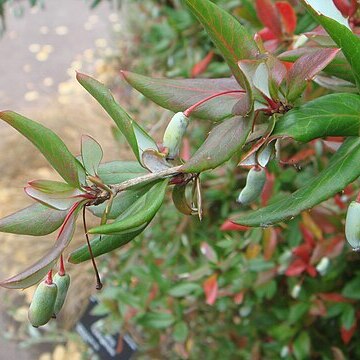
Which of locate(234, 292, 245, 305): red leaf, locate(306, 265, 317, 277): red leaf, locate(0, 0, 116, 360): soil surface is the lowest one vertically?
locate(0, 0, 116, 360): soil surface

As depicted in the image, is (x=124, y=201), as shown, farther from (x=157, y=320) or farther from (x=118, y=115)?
(x=157, y=320)

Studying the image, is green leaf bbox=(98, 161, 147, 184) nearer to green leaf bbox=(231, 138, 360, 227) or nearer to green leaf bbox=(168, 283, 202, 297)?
green leaf bbox=(231, 138, 360, 227)

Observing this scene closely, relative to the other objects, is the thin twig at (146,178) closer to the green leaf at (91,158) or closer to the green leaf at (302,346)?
the green leaf at (91,158)

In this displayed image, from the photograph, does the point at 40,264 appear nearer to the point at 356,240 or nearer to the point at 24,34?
the point at 356,240

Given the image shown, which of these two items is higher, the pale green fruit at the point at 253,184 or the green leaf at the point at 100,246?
the green leaf at the point at 100,246

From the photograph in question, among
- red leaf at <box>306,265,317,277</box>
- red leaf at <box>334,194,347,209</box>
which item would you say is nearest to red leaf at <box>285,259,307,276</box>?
red leaf at <box>306,265,317,277</box>

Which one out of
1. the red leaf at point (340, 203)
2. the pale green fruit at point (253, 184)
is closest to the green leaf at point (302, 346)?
the red leaf at point (340, 203)
